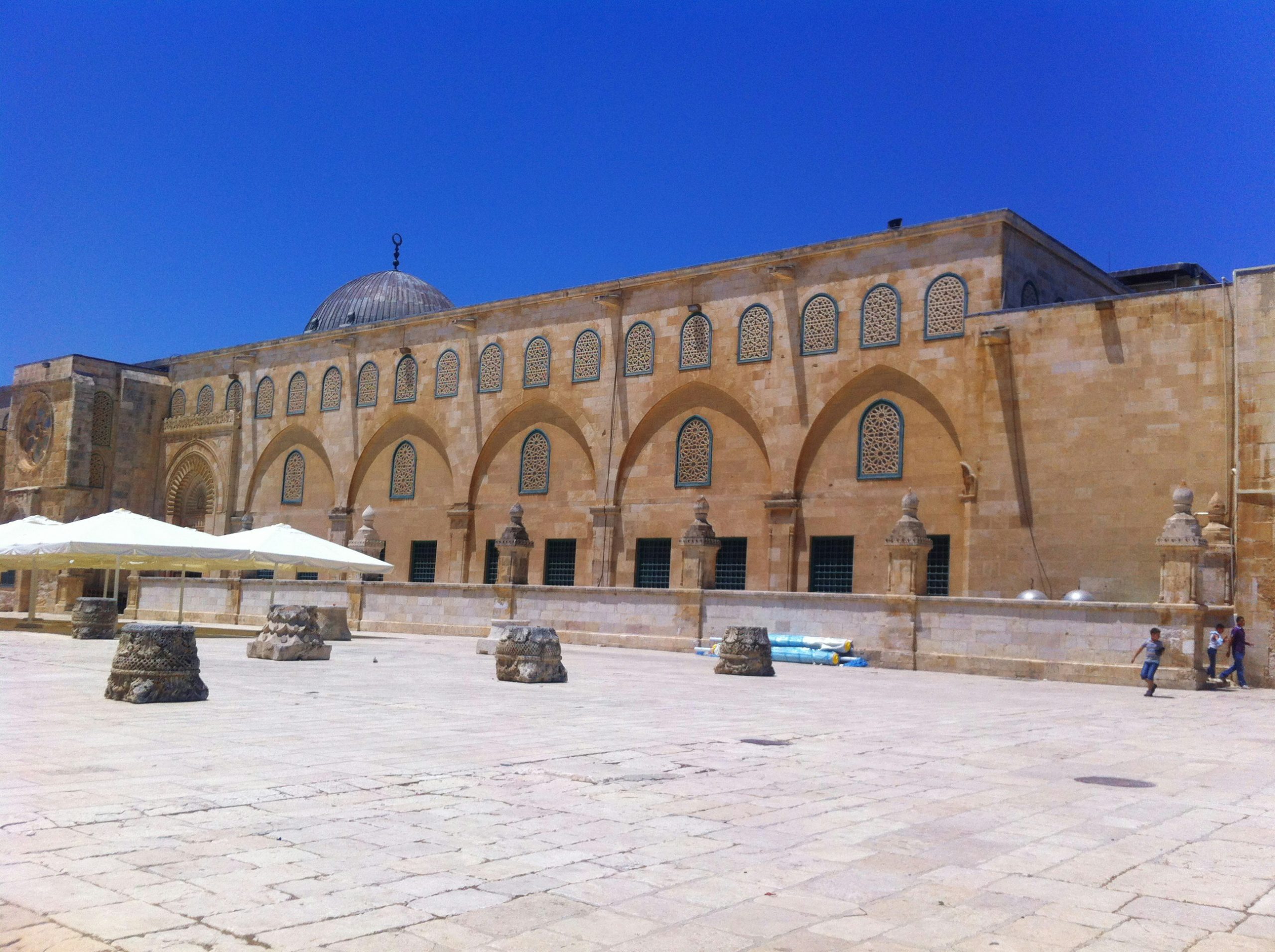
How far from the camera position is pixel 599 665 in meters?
14.2

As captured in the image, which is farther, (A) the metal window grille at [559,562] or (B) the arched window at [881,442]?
(A) the metal window grille at [559,562]

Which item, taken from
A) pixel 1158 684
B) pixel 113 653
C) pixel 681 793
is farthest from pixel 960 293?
pixel 681 793

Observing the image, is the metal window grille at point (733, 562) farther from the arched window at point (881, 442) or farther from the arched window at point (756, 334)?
the arched window at point (756, 334)

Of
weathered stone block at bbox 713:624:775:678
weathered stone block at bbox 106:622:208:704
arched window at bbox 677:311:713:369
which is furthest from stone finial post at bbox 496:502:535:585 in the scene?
weathered stone block at bbox 106:622:208:704

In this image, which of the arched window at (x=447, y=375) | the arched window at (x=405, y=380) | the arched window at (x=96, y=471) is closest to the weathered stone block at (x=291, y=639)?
the arched window at (x=447, y=375)

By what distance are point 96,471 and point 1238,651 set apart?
29.7m

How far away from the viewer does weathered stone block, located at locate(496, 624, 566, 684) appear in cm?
1112

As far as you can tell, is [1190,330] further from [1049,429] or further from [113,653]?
[113,653]

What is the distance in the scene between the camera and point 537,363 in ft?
83.8

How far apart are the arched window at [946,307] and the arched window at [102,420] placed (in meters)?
24.5

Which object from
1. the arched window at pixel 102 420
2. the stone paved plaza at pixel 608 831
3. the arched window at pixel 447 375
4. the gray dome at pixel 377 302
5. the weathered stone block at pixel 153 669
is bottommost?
the stone paved plaza at pixel 608 831

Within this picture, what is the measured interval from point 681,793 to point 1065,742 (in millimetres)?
3737

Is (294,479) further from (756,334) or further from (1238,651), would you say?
(1238,651)

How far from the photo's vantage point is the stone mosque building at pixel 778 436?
16734mm
